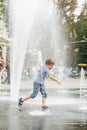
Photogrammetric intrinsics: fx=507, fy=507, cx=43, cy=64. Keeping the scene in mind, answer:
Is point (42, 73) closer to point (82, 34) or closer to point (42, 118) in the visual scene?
point (42, 118)

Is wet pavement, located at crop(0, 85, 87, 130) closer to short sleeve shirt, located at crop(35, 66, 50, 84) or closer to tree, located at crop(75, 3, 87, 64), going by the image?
short sleeve shirt, located at crop(35, 66, 50, 84)

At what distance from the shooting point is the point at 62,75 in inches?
1642

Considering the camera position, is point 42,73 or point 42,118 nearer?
point 42,118

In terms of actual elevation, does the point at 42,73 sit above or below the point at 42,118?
above

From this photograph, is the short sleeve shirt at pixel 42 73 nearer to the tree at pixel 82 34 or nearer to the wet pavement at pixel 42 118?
the wet pavement at pixel 42 118

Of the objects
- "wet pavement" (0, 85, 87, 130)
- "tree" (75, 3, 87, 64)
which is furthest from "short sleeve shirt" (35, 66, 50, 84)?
"tree" (75, 3, 87, 64)

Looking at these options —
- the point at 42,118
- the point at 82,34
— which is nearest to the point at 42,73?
the point at 42,118

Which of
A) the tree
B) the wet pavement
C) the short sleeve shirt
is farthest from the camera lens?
the tree

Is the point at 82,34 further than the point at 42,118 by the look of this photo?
Yes

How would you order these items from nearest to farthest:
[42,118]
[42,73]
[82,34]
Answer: [42,118]
[42,73]
[82,34]

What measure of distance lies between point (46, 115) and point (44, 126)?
1.91 m

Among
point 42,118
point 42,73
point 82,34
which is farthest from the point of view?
point 82,34

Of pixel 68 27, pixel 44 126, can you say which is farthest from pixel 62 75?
pixel 44 126

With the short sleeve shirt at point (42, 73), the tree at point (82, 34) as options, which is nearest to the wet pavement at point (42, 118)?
the short sleeve shirt at point (42, 73)
